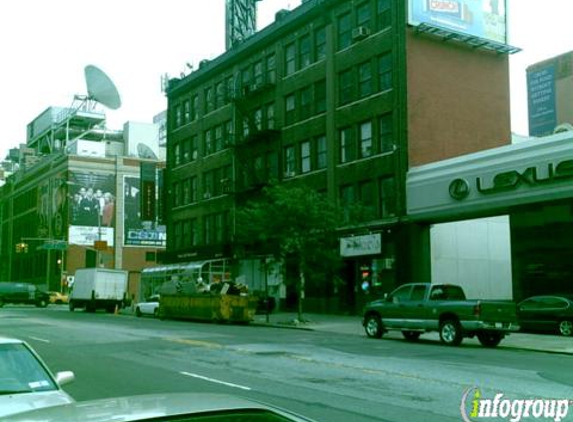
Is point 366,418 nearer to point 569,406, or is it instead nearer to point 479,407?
point 479,407

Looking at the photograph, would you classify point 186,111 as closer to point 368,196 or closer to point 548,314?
point 368,196

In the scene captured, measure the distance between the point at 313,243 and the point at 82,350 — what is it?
46.9 ft

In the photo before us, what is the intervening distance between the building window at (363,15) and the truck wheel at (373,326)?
1916cm

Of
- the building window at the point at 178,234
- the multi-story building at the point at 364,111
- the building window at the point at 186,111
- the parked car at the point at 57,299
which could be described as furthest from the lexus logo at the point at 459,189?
the parked car at the point at 57,299

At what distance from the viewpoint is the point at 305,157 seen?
43.2m

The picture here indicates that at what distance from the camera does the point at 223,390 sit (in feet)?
39.5

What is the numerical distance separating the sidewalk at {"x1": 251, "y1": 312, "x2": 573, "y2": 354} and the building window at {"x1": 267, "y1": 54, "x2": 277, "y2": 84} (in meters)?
15.9

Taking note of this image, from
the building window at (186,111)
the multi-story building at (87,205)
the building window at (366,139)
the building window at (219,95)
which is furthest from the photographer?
the multi-story building at (87,205)

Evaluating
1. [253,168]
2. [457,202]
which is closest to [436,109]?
[457,202]

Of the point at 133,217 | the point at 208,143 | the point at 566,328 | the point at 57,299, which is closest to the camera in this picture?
the point at 566,328

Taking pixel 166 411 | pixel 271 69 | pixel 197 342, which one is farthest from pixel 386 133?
pixel 166 411

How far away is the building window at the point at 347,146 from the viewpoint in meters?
39.1

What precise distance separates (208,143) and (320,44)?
15.1 metres

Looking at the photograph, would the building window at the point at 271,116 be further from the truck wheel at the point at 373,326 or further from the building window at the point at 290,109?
the truck wheel at the point at 373,326
